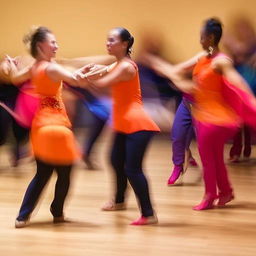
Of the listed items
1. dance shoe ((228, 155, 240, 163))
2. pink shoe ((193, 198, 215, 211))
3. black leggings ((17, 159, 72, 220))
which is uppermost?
black leggings ((17, 159, 72, 220))

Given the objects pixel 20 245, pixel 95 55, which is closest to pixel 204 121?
pixel 20 245

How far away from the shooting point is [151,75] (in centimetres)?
633

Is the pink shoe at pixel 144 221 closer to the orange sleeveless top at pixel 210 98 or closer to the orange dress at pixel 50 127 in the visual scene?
the orange dress at pixel 50 127

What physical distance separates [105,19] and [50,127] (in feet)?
14.2

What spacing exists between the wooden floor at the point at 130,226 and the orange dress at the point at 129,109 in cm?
62

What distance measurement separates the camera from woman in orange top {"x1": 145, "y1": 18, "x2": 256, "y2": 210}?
402 cm

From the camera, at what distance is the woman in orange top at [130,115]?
12.3 ft

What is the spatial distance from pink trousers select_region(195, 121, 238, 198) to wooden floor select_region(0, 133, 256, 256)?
0.52 feet

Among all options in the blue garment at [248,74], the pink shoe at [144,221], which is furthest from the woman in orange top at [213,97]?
the blue garment at [248,74]

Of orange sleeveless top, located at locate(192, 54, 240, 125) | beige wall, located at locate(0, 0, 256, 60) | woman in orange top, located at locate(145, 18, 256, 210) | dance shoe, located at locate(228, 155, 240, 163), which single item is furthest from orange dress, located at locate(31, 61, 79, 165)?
beige wall, located at locate(0, 0, 256, 60)

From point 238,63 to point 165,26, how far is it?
1.74 meters

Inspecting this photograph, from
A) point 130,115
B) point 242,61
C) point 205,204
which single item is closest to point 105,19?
point 242,61

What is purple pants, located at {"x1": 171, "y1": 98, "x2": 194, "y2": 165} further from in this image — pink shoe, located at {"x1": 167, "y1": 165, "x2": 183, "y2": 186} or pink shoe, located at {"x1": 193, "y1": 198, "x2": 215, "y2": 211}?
pink shoe, located at {"x1": 193, "y1": 198, "x2": 215, "y2": 211}

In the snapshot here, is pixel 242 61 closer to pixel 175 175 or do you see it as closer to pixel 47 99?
pixel 175 175
